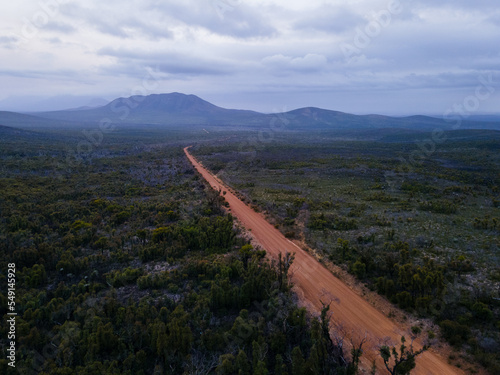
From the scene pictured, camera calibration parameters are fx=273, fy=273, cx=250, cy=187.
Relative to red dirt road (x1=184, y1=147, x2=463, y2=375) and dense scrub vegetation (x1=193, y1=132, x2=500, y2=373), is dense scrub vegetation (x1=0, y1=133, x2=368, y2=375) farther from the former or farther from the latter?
dense scrub vegetation (x1=193, y1=132, x2=500, y2=373)

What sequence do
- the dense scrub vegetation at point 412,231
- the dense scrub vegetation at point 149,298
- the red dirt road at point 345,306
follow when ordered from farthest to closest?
the dense scrub vegetation at point 412,231
the red dirt road at point 345,306
the dense scrub vegetation at point 149,298

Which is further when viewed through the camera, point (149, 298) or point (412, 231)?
point (412, 231)

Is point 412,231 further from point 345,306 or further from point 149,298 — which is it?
point 149,298

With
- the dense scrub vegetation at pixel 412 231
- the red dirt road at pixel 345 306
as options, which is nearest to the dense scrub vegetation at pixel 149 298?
the red dirt road at pixel 345 306

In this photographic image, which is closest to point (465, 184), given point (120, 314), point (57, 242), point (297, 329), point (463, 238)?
point (463, 238)

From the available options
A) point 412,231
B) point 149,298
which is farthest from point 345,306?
point 412,231

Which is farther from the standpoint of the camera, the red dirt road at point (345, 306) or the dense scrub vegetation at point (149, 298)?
the red dirt road at point (345, 306)

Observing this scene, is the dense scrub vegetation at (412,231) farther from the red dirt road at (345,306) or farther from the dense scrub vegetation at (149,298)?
the dense scrub vegetation at (149,298)

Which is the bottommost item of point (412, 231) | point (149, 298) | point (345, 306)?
point (345, 306)
